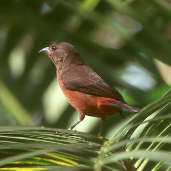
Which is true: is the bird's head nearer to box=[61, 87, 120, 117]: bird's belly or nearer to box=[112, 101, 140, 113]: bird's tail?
box=[61, 87, 120, 117]: bird's belly

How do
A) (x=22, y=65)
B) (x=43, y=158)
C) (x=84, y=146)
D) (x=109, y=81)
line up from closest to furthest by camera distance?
(x=84, y=146)
(x=43, y=158)
(x=109, y=81)
(x=22, y=65)

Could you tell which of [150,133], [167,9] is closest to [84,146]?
[150,133]

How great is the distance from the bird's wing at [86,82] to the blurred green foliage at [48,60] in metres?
0.12

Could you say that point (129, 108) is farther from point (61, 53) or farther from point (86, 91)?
point (61, 53)

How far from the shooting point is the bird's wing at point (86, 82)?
11.6 feet

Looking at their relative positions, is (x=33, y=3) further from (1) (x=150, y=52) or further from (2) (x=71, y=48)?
(1) (x=150, y=52)

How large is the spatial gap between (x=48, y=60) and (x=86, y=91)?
51.2 inches

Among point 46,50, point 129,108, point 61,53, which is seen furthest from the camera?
point 61,53

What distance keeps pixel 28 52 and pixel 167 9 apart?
6.54 ft

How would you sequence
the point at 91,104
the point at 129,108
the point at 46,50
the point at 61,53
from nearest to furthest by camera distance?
1. the point at 129,108
2. the point at 91,104
3. the point at 46,50
4. the point at 61,53

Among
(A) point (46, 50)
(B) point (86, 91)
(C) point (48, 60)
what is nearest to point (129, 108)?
(B) point (86, 91)

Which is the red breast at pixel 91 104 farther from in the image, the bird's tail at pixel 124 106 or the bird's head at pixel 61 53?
the bird's head at pixel 61 53

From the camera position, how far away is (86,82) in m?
3.94

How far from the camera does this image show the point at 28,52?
4695mm
